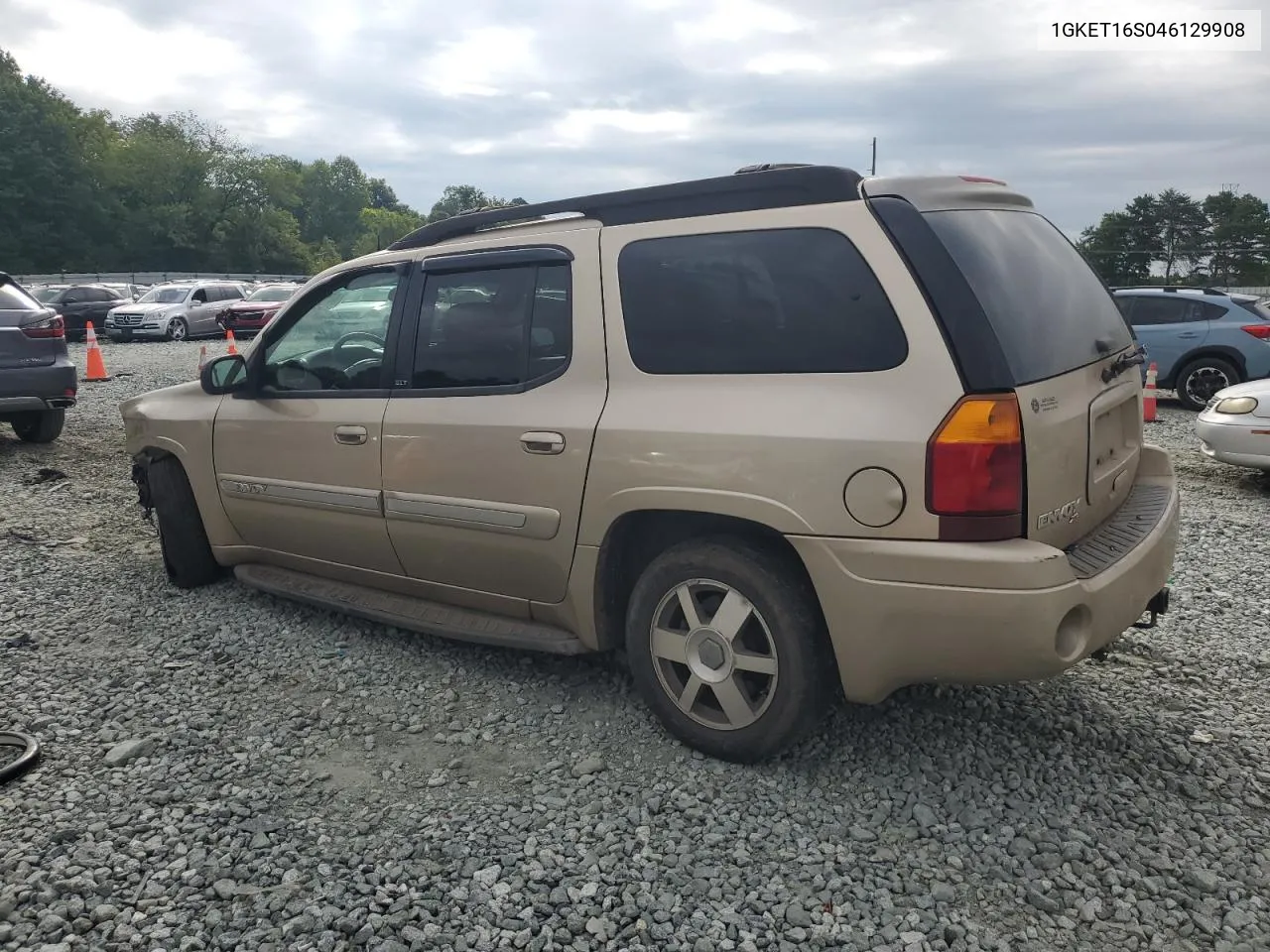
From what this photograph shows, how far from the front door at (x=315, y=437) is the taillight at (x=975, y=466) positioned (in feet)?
7.55

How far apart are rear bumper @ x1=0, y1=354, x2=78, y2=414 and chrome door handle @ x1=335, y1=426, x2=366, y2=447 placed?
5867 mm

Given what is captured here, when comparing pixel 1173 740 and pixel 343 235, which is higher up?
pixel 343 235

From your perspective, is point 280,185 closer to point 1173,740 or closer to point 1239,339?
point 1239,339

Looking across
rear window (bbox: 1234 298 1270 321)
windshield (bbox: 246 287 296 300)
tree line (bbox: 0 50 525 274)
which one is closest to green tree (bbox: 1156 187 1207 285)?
rear window (bbox: 1234 298 1270 321)

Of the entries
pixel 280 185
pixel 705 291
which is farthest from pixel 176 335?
pixel 280 185

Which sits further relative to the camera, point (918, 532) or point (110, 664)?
point (110, 664)

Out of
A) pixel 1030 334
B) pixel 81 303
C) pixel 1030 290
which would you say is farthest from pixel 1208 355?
pixel 81 303

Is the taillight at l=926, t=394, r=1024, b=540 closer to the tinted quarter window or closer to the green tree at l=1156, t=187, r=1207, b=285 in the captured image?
the tinted quarter window

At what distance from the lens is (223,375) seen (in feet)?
15.6

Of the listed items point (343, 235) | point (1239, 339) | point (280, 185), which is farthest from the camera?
point (343, 235)

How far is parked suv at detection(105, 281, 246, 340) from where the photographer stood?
80.7 feet

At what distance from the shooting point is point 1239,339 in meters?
11.8

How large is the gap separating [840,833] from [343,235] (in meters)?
124

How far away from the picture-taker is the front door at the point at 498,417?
3.46 meters
